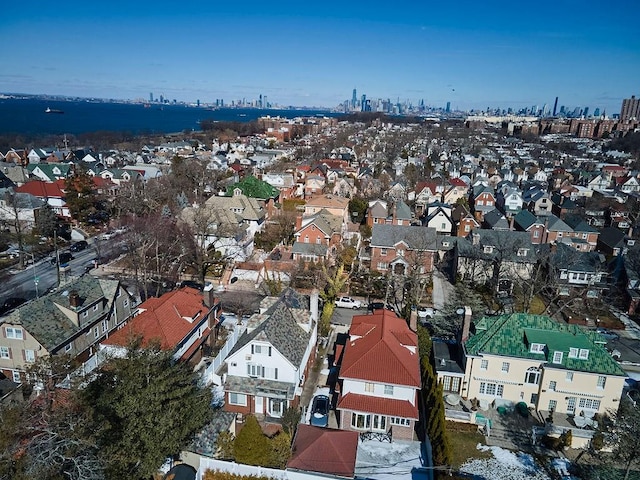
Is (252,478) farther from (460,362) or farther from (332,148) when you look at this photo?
(332,148)

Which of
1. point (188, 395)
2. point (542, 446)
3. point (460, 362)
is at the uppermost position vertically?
point (188, 395)

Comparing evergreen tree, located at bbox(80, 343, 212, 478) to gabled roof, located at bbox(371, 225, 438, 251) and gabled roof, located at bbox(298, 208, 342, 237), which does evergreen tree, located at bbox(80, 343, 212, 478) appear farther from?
gabled roof, located at bbox(371, 225, 438, 251)

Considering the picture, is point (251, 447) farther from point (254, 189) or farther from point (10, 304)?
point (254, 189)

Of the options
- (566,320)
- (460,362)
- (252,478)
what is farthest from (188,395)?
(566,320)

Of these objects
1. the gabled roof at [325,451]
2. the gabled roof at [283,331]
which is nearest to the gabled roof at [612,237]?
the gabled roof at [283,331]

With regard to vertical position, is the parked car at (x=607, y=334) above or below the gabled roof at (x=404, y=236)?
below

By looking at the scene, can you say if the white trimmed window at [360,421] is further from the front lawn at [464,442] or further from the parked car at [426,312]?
the parked car at [426,312]
